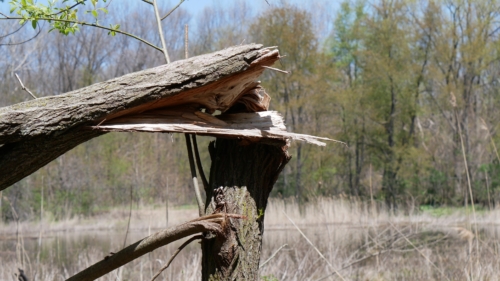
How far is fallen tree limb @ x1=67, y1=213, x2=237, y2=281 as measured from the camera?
6.66ft

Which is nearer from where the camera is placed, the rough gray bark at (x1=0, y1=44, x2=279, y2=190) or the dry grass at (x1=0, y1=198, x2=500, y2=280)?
the rough gray bark at (x1=0, y1=44, x2=279, y2=190)

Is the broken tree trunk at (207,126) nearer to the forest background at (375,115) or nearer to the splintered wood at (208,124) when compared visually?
the splintered wood at (208,124)

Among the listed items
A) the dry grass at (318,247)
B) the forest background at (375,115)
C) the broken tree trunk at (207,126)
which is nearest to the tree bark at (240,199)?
the broken tree trunk at (207,126)

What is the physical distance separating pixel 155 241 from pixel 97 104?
0.51m

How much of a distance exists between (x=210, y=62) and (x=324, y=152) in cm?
2187

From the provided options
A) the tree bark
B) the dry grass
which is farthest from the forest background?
the tree bark

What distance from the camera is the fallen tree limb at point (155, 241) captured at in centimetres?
203

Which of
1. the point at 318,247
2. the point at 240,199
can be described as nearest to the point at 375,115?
the point at 318,247

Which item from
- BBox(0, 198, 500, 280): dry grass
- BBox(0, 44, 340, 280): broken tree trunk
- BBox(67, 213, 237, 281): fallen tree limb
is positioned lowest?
BBox(0, 198, 500, 280): dry grass

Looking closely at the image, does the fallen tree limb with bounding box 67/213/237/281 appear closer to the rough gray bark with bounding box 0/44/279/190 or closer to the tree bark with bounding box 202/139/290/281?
the tree bark with bounding box 202/139/290/281

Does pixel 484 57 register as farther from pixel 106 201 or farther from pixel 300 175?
pixel 106 201

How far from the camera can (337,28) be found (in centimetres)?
2827

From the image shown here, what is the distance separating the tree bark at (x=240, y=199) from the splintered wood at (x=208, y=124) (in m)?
0.07

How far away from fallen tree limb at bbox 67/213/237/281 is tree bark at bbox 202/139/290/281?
6 cm
